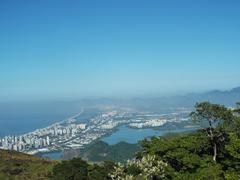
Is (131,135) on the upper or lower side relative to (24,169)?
lower

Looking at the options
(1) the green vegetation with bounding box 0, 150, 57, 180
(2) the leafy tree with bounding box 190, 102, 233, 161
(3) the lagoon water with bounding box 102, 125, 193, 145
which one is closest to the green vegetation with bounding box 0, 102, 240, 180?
(2) the leafy tree with bounding box 190, 102, 233, 161

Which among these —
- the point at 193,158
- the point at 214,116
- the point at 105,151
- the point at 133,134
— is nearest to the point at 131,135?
the point at 133,134

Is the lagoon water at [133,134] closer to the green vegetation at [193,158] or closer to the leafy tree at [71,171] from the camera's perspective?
the leafy tree at [71,171]

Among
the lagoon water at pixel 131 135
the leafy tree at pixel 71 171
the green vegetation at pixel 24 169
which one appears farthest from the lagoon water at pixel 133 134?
the leafy tree at pixel 71 171

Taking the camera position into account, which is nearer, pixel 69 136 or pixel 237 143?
pixel 237 143

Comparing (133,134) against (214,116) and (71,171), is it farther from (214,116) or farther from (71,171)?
(214,116)

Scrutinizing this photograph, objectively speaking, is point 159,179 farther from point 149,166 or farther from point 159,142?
point 159,142

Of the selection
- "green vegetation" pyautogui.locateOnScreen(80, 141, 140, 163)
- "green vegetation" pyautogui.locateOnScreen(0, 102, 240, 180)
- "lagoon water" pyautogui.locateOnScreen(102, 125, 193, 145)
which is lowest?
"lagoon water" pyautogui.locateOnScreen(102, 125, 193, 145)

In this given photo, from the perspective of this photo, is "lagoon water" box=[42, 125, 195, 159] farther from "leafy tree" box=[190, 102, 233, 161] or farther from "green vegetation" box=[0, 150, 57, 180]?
"leafy tree" box=[190, 102, 233, 161]

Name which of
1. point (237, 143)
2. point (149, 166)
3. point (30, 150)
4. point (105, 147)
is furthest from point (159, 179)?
point (30, 150)
